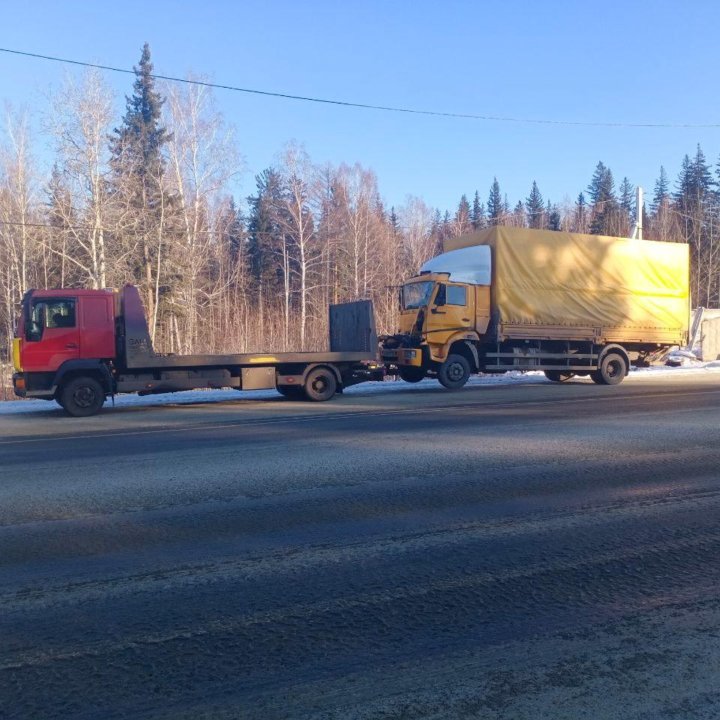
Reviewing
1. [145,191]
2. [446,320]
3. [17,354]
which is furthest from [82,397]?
[145,191]

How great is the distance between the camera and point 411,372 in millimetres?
19359

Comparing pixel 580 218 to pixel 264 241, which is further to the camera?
pixel 580 218

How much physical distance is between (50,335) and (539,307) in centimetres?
1251

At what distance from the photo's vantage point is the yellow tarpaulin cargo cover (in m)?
19.4

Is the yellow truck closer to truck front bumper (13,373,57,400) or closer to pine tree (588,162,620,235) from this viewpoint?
truck front bumper (13,373,57,400)

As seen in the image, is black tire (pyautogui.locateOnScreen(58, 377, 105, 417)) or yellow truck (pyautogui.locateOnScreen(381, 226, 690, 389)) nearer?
black tire (pyautogui.locateOnScreen(58, 377, 105, 417))

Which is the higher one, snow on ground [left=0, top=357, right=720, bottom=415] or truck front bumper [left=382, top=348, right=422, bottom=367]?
truck front bumper [left=382, top=348, right=422, bottom=367]

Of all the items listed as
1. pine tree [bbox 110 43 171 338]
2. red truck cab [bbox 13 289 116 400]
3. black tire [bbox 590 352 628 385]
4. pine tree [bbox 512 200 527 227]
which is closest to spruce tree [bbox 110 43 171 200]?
pine tree [bbox 110 43 171 338]

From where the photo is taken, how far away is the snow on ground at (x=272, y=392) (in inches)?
641

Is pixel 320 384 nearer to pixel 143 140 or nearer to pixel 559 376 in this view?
pixel 559 376

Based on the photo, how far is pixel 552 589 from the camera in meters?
4.34

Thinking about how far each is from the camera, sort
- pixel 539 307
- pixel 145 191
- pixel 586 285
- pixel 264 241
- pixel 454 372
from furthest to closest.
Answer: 1. pixel 264 241
2. pixel 145 191
3. pixel 586 285
4. pixel 539 307
5. pixel 454 372

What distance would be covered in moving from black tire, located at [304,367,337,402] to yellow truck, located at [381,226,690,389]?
108 inches

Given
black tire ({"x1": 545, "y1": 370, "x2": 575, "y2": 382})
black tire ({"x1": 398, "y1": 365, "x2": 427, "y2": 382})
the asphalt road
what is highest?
black tire ({"x1": 398, "y1": 365, "x2": 427, "y2": 382})
